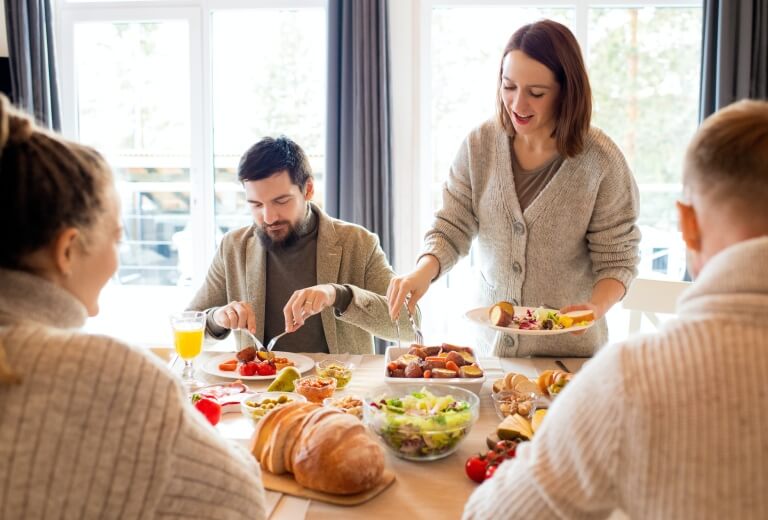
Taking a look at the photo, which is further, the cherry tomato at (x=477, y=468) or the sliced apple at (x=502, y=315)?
the sliced apple at (x=502, y=315)

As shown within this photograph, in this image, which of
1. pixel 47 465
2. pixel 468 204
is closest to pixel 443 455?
pixel 47 465

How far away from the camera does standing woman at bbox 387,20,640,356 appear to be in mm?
2182

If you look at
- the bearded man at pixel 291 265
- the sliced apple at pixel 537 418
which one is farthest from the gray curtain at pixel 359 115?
the sliced apple at pixel 537 418

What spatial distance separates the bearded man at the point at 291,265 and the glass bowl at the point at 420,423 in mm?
878

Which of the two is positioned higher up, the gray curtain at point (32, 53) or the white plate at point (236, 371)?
the gray curtain at point (32, 53)

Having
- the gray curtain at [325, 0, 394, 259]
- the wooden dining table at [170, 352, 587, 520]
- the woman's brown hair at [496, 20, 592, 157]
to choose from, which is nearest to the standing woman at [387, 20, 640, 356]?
the woman's brown hair at [496, 20, 592, 157]

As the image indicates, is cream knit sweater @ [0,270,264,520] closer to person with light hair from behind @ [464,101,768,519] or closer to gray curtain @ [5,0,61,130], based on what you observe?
person with light hair from behind @ [464,101,768,519]

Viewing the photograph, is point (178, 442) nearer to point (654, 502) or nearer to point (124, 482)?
point (124, 482)

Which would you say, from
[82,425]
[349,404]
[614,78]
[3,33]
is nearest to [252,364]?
[349,404]

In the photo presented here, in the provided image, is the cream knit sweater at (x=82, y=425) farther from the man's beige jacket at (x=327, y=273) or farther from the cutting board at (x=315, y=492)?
the man's beige jacket at (x=327, y=273)

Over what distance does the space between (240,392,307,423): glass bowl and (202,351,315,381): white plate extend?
0.92 feet

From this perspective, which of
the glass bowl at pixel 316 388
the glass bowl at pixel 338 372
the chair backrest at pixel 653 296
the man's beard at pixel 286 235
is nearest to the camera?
the glass bowl at pixel 316 388

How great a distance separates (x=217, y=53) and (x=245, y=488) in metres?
3.81

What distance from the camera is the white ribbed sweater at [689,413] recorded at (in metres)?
0.84
